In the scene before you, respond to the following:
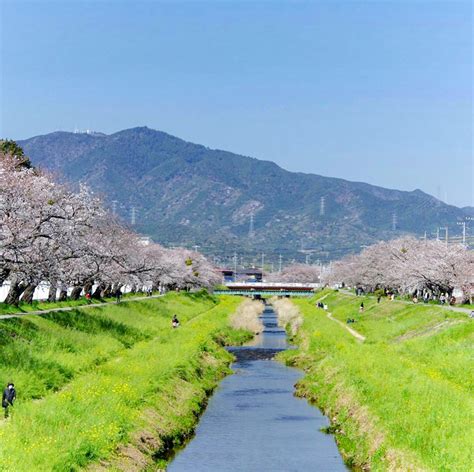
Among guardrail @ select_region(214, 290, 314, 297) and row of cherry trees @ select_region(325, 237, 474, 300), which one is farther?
guardrail @ select_region(214, 290, 314, 297)

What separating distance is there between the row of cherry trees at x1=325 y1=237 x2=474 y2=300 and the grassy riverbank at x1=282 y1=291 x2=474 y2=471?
20.5 metres

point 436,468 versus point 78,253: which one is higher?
point 78,253

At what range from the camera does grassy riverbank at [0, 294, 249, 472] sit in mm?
22969

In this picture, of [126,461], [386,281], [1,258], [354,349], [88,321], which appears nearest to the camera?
[126,461]

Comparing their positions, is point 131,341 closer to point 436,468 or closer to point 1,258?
point 1,258

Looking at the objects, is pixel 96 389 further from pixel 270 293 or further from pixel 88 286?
pixel 270 293

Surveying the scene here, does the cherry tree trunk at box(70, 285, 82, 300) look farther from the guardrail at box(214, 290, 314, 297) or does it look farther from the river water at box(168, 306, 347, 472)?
the guardrail at box(214, 290, 314, 297)

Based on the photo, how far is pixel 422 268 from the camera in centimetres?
8975

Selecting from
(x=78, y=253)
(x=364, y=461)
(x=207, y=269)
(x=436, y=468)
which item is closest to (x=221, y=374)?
(x=78, y=253)

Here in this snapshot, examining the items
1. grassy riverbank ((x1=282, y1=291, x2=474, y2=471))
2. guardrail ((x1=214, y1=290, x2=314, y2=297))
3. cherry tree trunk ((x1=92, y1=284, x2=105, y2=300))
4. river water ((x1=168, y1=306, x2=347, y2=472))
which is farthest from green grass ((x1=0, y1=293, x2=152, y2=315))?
guardrail ((x1=214, y1=290, x2=314, y2=297))

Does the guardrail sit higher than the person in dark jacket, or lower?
lower

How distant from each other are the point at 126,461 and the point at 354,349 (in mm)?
26651

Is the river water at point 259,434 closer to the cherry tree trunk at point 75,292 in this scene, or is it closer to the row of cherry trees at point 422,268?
the cherry tree trunk at point 75,292

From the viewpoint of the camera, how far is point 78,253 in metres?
52.9
